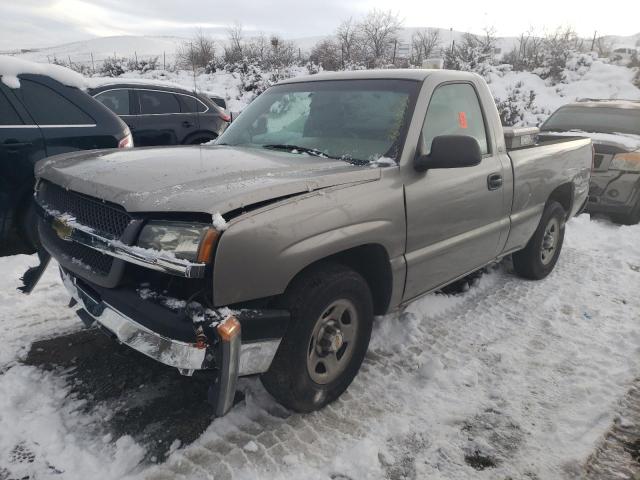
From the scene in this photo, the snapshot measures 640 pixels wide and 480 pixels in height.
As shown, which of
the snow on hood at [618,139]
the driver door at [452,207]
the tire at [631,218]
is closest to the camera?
the driver door at [452,207]

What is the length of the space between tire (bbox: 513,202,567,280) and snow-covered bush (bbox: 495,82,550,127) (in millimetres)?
9062

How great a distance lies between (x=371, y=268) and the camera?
279 cm

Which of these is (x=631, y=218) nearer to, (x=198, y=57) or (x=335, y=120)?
(x=335, y=120)

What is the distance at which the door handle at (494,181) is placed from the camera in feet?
11.3

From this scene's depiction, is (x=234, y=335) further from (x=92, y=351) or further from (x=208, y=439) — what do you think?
(x=92, y=351)

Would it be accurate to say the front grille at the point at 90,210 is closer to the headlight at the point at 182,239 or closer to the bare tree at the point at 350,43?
the headlight at the point at 182,239

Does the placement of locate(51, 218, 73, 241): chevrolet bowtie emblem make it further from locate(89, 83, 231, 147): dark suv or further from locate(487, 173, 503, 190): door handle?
locate(89, 83, 231, 147): dark suv

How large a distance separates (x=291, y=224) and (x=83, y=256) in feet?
3.71

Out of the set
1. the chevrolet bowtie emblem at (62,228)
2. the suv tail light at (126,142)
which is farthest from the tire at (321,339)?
the suv tail light at (126,142)

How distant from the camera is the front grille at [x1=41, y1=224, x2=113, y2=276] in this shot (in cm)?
231

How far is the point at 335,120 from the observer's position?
3.15 m

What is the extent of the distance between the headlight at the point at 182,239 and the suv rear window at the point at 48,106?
3109 millimetres

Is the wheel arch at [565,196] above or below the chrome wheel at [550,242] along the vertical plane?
above

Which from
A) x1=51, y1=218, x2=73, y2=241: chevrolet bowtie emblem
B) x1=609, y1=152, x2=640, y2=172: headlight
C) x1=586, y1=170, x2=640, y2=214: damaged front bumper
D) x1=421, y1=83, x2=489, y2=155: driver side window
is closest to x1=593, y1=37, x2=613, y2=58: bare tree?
x1=609, y1=152, x2=640, y2=172: headlight
